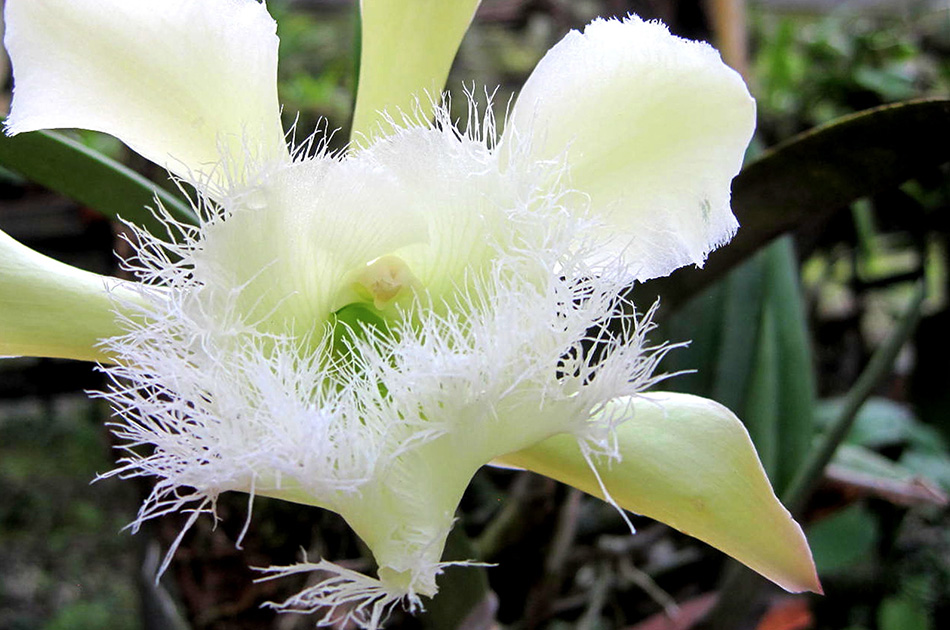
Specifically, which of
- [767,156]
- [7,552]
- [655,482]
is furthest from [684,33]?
[7,552]

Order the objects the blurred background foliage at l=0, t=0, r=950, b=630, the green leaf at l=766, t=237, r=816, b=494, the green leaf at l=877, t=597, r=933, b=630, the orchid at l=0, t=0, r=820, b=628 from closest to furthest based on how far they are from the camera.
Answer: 1. the orchid at l=0, t=0, r=820, b=628
2. the blurred background foliage at l=0, t=0, r=950, b=630
3. the green leaf at l=766, t=237, r=816, b=494
4. the green leaf at l=877, t=597, r=933, b=630

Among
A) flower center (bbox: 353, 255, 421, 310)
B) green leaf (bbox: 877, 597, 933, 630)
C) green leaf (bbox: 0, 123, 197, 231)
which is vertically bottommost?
green leaf (bbox: 877, 597, 933, 630)

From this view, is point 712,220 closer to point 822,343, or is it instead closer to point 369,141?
point 369,141

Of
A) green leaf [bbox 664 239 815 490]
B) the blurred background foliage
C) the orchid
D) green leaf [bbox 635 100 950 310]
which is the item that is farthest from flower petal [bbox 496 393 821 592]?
green leaf [bbox 664 239 815 490]

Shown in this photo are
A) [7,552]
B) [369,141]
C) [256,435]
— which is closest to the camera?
[256,435]

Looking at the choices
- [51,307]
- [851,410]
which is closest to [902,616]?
[851,410]

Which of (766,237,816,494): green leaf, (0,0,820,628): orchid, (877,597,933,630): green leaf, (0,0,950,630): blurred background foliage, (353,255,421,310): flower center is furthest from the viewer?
(877,597,933,630): green leaf

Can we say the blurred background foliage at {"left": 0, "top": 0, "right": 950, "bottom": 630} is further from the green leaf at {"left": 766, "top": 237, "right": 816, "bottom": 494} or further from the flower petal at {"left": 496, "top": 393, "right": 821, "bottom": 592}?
the flower petal at {"left": 496, "top": 393, "right": 821, "bottom": 592}

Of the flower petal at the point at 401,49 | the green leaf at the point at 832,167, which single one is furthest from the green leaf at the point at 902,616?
the flower petal at the point at 401,49

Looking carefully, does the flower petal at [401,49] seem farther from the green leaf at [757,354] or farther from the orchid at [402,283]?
the green leaf at [757,354]
